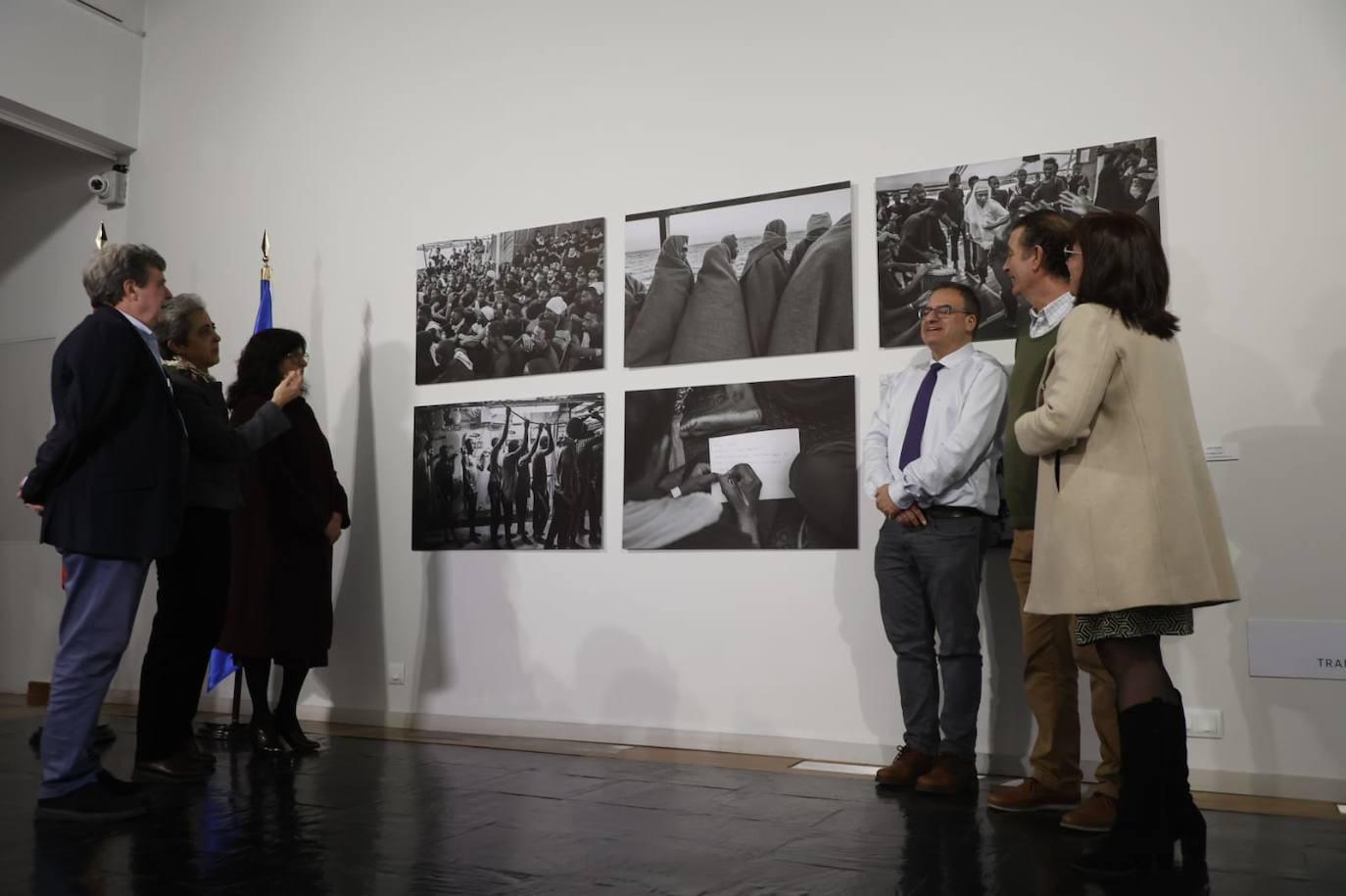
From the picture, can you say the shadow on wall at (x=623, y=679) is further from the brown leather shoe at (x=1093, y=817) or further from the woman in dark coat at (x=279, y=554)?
the brown leather shoe at (x=1093, y=817)

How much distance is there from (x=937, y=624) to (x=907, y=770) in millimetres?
480

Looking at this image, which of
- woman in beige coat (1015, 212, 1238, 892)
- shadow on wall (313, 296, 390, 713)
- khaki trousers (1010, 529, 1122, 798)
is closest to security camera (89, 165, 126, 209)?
shadow on wall (313, 296, 390, 713)

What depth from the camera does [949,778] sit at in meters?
3.33

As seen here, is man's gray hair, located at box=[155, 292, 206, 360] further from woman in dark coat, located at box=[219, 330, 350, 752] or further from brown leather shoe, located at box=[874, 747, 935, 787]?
brown leather shoe, located at box=[874, 747, 935, 787]

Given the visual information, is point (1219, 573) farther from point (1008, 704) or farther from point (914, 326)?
point (914, 326)

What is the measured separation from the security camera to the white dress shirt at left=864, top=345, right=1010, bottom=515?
482 cm

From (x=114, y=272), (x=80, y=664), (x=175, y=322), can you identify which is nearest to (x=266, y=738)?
(x=80, y=664)

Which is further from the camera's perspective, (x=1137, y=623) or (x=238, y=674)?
(x=238, y=674)

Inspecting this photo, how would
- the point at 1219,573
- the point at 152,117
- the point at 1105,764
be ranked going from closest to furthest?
the point at 1219,573 → the point at 1105,764 → the point at 152,117

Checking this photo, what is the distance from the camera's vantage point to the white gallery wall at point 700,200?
3.53 metres

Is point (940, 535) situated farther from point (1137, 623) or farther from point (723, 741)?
point (723, 741)

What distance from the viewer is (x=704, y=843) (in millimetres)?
2711

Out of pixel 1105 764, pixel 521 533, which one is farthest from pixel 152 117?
pixel 1105 764

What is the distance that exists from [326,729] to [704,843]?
2.74 metres
